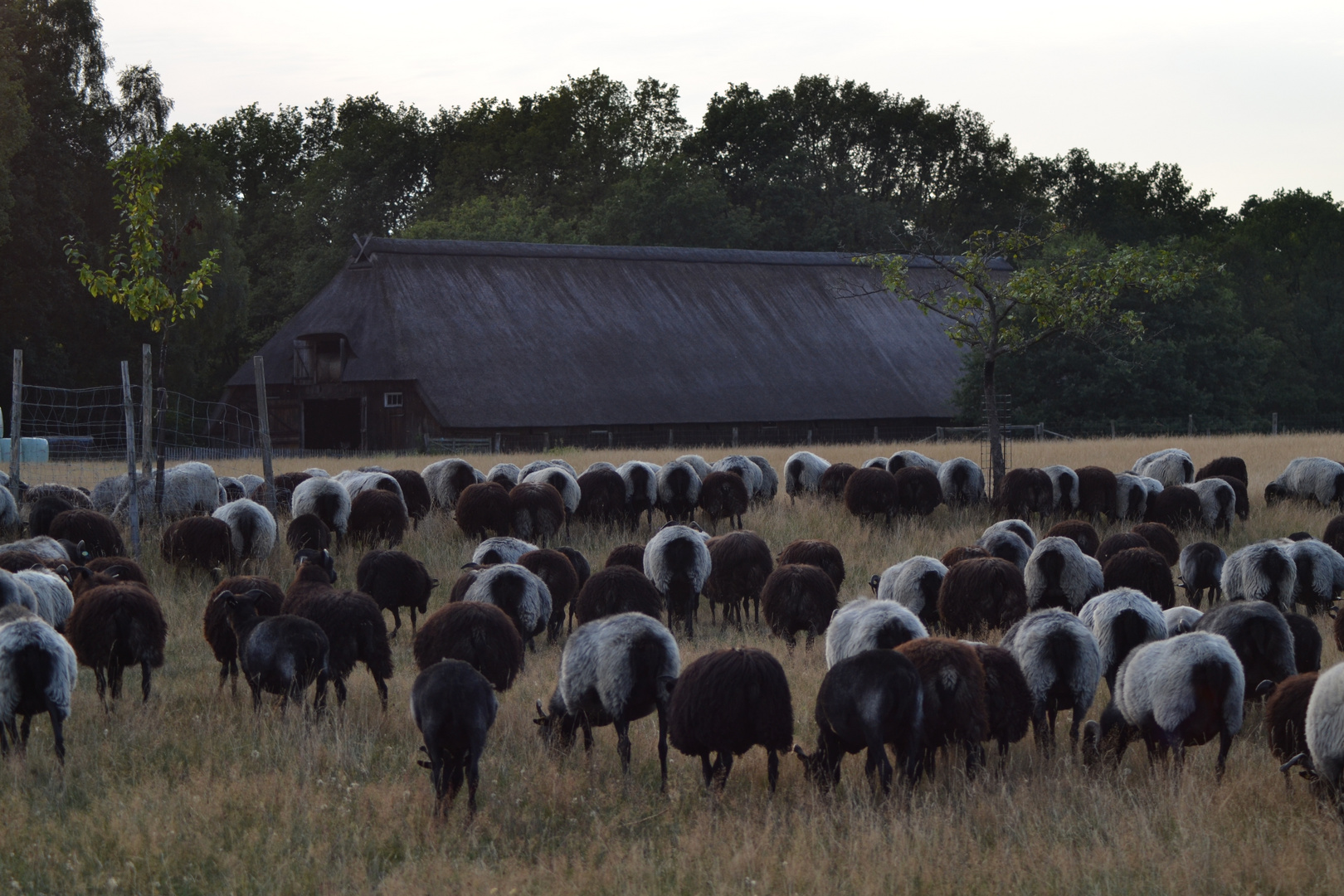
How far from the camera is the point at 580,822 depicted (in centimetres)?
683

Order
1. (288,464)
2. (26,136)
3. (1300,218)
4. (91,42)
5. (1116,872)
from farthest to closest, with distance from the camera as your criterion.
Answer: (1300,218) < (91,42) < (26,136) < (288,464) < (1116,872)

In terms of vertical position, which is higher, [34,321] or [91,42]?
[91,42]

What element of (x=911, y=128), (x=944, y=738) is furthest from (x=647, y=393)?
(x=911, y=128)

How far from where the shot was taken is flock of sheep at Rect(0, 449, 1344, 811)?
6867 mm

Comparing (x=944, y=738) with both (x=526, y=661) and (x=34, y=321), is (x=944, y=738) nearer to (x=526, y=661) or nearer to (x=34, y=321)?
(x=526, y=661)

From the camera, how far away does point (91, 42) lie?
48.3 metres

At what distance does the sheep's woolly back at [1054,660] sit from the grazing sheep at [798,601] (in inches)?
113

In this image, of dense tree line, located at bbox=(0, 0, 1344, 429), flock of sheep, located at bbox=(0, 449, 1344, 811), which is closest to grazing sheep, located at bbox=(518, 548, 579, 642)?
flock of sheep, located at bbox=(0, 449, 1344, 811)

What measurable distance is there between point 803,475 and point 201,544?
1134 centimetres

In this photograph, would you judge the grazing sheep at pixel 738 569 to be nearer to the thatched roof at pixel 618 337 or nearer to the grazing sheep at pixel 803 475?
the grazing sheep at pixel 803 475

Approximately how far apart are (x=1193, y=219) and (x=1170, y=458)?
203ft

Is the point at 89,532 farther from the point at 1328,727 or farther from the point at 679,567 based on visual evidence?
the point at 1328,727

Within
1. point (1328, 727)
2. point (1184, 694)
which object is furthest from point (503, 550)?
point (1328, 727)

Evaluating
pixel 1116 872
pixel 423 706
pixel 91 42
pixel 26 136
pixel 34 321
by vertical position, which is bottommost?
pixel 1116 872
